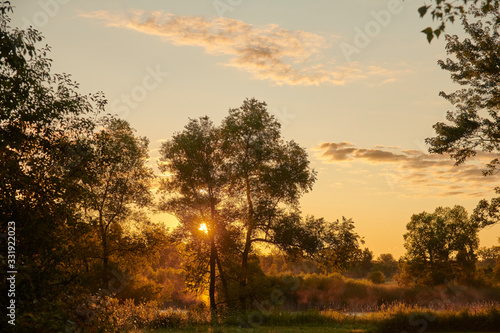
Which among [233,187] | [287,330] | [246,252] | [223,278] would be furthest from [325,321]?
[233,187]

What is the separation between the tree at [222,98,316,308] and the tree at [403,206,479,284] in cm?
3620

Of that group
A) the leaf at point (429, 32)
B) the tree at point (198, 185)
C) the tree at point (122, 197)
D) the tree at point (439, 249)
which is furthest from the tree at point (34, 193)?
the tree at point (439, 249)

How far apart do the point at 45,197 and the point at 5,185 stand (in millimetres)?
1160

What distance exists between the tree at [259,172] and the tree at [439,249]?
119 feet

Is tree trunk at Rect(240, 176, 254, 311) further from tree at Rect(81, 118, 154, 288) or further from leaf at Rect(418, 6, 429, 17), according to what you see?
leaf at Rect(418, 6, 429, 17)

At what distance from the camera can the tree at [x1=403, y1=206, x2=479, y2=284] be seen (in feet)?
194

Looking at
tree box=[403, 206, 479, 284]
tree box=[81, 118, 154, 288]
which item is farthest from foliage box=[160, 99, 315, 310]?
tree box=[403, 206, 479, 284]

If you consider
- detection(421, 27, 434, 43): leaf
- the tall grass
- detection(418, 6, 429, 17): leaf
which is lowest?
the tall grass

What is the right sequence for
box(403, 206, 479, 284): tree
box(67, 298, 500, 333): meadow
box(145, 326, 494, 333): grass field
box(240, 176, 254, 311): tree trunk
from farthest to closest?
box(403, 206, 479, 284): tree, box(240, 176, 254, 311): tree trunk, box(67, 298, 500, 333): meadow, box(145, 326, 494, 333): grass field

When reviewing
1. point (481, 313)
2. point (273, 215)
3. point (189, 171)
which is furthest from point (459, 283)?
point (189, 171)

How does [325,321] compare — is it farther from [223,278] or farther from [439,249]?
[439,249]

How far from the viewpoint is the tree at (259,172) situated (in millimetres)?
29812

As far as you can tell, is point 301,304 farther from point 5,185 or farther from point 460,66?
point 5,185

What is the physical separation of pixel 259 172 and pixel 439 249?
136 ft
